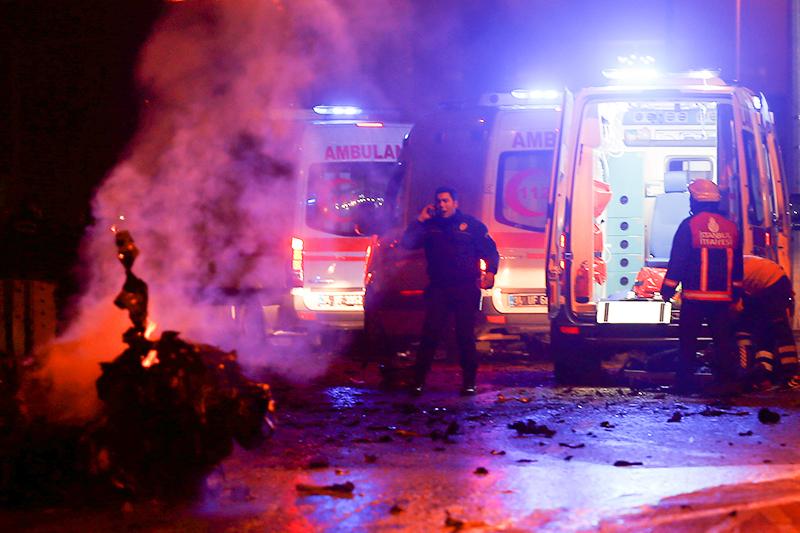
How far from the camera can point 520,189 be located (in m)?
11.5

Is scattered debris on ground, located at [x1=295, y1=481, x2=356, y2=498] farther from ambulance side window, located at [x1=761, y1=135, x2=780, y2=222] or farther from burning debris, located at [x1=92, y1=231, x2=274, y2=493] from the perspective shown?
ambulance side window, located at [x1=761, y1=135, x2=780, y2=222]

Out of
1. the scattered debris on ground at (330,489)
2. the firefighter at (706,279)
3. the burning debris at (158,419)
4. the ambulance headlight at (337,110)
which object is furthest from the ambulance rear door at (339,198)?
the burning debris at (158,419)

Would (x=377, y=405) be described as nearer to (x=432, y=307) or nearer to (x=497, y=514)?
(x=432, y=307)

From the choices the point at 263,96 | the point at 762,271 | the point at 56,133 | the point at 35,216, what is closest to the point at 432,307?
the point at 762,271

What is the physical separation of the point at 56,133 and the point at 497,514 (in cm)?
1672

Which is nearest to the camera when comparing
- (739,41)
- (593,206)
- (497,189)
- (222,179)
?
(593,206)

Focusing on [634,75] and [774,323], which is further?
[774,323]

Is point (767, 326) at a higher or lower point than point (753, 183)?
lower

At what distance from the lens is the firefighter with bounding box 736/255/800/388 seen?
360 inches

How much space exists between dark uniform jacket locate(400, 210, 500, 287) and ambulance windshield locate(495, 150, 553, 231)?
2202mm

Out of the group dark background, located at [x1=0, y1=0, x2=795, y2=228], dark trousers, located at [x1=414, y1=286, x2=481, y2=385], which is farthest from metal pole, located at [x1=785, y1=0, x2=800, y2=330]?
dark trousers, located at [x1=414, y1=286, x2=481, y2=385]

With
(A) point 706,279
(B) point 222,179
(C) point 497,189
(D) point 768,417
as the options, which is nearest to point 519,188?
(C) point 497,189

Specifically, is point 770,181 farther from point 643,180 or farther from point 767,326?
point 643,180

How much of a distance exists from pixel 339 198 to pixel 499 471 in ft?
25.6
